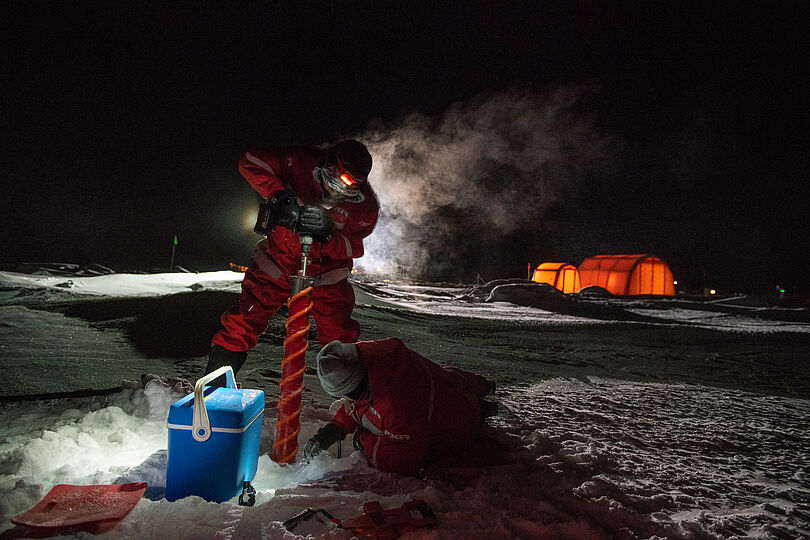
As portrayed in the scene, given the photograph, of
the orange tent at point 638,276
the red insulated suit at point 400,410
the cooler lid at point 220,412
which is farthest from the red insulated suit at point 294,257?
the orange tent at point 638,276

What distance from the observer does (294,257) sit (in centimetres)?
242

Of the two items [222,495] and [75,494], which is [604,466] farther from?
[75,494]

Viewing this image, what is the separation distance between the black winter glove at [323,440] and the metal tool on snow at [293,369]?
7cm

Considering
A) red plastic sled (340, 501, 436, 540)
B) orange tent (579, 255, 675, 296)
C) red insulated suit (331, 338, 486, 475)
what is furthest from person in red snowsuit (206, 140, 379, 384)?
orange tent (579, 255, 675, 296)

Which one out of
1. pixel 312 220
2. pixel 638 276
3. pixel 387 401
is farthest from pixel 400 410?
pixel 638 276

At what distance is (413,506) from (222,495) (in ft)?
2.32

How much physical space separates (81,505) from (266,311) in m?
1.28

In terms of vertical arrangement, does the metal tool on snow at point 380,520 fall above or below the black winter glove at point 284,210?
below

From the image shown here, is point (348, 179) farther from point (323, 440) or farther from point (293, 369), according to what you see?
point (323, 440)

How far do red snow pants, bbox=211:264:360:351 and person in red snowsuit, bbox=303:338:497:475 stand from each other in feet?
2.16

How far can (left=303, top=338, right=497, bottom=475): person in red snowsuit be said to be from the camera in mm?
1710

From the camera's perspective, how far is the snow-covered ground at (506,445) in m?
1.46

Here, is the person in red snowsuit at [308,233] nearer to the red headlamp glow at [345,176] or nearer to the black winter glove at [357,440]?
the red headlamp glow at [345,176]

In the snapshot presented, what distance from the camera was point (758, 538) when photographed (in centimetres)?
148
